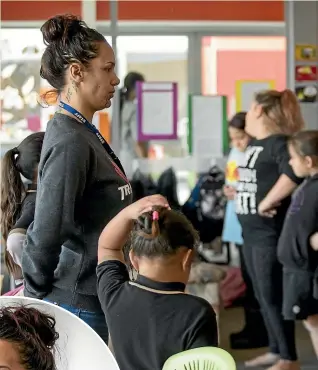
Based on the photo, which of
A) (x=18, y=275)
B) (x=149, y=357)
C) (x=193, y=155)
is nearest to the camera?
(x=149, y=357)

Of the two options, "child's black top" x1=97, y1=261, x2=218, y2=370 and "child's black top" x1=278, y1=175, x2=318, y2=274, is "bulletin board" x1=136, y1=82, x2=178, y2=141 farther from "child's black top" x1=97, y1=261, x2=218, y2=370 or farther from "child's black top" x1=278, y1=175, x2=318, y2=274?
"child's black top" x1=97, y1=261, x2=218, y2=370

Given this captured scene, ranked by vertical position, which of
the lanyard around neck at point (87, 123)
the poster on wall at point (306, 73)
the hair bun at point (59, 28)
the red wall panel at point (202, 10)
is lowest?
the lanyard around neck at point (87, 123)

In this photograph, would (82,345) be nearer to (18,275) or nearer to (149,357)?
(149,357)

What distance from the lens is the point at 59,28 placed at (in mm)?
1272

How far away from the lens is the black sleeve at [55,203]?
123cm

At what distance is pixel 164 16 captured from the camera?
8.48 ft

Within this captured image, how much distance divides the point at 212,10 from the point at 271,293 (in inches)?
39.9

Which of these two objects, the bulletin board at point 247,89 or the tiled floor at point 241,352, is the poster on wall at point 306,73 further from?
the tiled floor at point 241,352

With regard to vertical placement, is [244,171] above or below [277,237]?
above

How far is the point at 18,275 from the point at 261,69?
4.88 ft

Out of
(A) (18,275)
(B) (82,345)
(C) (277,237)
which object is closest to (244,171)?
(C) (277,237)

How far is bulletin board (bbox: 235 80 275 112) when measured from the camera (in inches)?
102

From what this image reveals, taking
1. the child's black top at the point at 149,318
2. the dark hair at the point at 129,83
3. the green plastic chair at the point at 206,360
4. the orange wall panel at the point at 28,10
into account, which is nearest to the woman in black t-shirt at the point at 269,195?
the dark hair at the point at 129,83

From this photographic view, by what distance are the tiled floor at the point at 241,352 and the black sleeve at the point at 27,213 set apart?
998 millimetres
